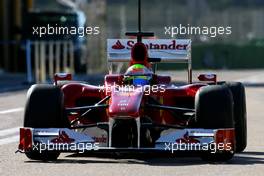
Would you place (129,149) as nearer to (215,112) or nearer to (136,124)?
(136,124)

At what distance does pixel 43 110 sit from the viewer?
11461mm

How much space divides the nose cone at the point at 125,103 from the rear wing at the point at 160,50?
1.79 m

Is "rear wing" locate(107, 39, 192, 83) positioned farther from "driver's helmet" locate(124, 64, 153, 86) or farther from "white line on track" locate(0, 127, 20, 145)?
"white line on track" locate(0, 127, 20, 145)

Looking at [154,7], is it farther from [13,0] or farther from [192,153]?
[192,153]

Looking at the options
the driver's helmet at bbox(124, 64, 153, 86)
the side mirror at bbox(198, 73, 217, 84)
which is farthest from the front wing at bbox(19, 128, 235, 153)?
the side mirror at bbox(198, 73, 217, 84)

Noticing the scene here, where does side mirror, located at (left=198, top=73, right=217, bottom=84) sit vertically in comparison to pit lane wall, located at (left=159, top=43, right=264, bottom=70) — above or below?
above

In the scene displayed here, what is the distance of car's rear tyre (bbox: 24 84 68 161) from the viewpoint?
11469 millimetres

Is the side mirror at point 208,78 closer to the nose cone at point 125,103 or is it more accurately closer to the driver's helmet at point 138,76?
the driver's helmet at point 138,76

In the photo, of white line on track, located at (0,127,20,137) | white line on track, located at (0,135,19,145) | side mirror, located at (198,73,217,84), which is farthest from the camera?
white line on track, located at (0,127,20,137)

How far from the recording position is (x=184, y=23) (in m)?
53.2

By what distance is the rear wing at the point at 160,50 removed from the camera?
530 inches

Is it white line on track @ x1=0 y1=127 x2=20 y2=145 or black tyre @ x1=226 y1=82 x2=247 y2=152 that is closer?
black tyre @ x1=226 y1=82 x2=247 y2=152

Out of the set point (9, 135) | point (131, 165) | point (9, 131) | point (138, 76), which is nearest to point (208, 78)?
point (138, 76)

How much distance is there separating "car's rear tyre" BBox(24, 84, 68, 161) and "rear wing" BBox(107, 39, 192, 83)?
82.2 inches
